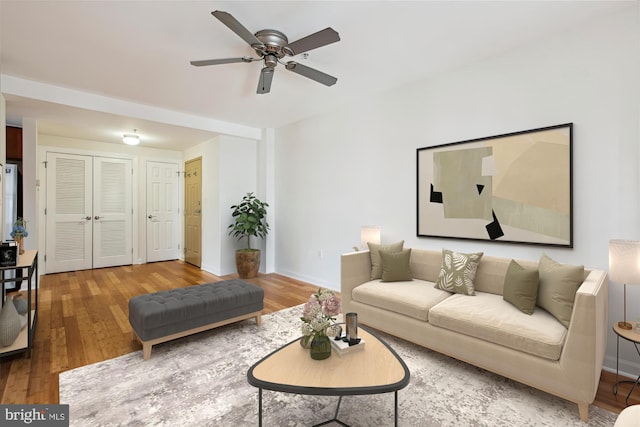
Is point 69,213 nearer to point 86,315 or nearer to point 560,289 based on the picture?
point 86,315

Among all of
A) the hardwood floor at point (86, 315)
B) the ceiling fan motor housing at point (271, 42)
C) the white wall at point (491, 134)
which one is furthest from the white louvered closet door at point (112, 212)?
the ceiling fan motor housing at point (271, 42)

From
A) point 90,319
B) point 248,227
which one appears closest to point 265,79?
point 248,227

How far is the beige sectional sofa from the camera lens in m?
1.77

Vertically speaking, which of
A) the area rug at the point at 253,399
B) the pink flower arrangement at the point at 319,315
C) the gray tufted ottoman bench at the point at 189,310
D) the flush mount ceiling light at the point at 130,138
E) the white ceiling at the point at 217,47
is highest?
the white ceiling at the point at 217,47

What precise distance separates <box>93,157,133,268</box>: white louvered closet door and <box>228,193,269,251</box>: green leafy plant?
2.52 m

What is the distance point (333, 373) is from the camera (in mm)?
1555

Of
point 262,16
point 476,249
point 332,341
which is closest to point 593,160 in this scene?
point 476,249

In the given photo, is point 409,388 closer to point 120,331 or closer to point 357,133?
point 120,331

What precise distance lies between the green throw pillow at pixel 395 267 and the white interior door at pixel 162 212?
542cm

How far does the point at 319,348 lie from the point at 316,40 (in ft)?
6.78

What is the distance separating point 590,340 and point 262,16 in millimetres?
3052

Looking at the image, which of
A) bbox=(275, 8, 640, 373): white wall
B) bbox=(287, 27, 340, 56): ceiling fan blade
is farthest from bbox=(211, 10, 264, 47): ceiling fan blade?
bbox=(275, 8, 640, 373): white wall

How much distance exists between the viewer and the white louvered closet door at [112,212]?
19.3 ft

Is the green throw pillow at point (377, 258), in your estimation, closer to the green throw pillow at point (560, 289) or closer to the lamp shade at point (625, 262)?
the green throw pillow at point (560, 289)
